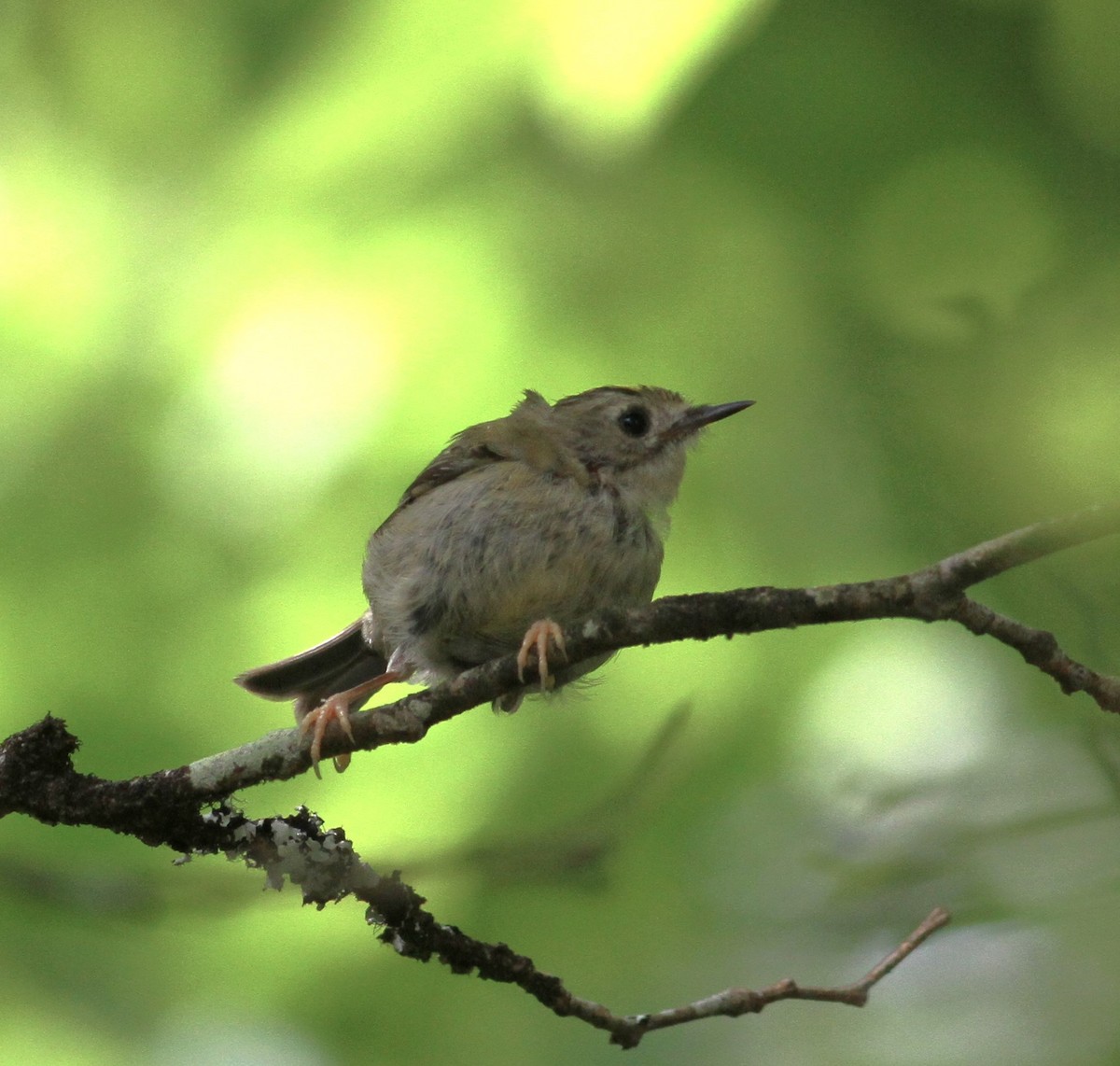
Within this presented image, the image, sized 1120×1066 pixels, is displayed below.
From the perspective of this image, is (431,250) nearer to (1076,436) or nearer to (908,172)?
(908,172)

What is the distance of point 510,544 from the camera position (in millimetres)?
2795

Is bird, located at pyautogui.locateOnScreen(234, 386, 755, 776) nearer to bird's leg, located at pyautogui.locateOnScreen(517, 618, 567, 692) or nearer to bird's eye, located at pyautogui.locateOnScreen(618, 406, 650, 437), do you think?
bird's eye, located at pyautogui.locateOnScreen(618, 406, 650, 437)

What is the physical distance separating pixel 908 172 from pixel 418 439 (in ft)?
4.45

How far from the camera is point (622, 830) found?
2.52 m

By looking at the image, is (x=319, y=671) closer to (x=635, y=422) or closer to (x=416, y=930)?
(x=635, y=422)

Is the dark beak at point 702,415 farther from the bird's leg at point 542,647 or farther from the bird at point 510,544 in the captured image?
the bird's leg at point 542,647

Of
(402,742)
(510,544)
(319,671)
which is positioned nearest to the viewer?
(402,742)

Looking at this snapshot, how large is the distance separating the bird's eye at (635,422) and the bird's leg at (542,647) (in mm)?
→ 908

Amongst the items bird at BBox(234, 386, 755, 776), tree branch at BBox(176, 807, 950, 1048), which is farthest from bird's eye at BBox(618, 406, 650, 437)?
tree branch at BBox(176, 807, 950, 1048)

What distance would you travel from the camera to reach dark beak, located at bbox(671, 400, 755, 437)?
3.23 meters

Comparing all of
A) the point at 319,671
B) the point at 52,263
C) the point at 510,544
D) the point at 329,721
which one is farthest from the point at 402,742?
the point at 52,263

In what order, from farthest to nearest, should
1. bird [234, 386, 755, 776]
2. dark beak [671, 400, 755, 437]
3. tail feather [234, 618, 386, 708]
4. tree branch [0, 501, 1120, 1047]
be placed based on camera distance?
dark beak [671, 400, 755, 437], tail feather [234, 618, 386, 708], bird [234, 386, 755, 776], tree branch [0, 501, 1120, 1047]

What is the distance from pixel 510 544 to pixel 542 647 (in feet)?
2.04

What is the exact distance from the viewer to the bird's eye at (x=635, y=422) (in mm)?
3270
